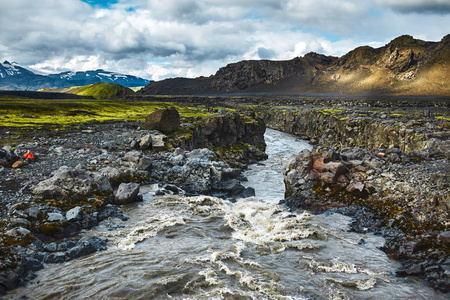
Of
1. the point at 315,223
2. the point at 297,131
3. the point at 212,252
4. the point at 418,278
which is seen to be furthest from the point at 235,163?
the point at 297,131

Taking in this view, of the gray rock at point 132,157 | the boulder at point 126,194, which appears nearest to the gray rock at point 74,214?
the boulder at point 126,194

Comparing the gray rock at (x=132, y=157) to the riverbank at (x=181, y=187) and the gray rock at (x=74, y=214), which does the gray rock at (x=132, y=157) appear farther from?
the gray rock at (x=74, y=214)

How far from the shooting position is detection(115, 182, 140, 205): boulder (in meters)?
22.1

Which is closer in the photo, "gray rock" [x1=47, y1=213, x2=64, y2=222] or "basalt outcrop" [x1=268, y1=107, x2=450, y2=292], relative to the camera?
"basalt outcrop" [x1=268, y1=107, x2=450, y2=292]

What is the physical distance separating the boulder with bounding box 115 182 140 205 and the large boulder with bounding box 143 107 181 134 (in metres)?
18.7

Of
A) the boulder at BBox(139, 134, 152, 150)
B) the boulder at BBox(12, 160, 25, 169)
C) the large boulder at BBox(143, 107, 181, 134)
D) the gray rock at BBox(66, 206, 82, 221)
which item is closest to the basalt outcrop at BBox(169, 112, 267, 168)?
the large boulder at BBox(143, 107, 181, 134)

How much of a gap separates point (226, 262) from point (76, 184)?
42.4 feet

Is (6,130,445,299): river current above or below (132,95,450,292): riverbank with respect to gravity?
below

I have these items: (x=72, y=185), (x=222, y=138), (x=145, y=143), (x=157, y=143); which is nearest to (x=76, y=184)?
(x=72, y=185)

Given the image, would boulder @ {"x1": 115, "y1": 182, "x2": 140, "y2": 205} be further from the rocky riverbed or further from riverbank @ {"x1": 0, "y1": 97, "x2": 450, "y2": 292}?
riverbank @ {"x1": 0, "y1": 97, "x2": 450, "y2": 292}

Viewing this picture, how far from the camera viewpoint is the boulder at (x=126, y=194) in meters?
22.1

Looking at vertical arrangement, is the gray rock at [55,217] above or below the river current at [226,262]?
above

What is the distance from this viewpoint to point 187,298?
39.8 ft

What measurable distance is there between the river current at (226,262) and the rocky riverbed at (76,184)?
99 centimetres
